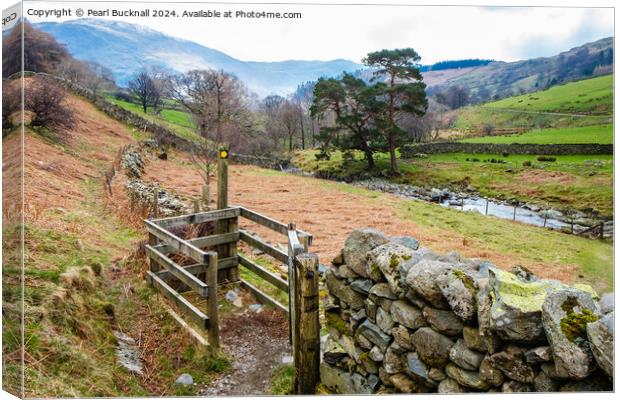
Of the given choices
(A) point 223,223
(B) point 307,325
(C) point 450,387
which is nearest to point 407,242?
(B) point 307,325

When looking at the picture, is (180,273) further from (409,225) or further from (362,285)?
(409,225)

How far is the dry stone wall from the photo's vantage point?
3141mm

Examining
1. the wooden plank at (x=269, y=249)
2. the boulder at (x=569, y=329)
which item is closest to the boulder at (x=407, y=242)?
the boulder at (x=569, y=329)

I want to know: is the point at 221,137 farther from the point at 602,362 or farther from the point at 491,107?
the point at 602,362

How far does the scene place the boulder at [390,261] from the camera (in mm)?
4516

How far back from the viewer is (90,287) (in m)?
7.14

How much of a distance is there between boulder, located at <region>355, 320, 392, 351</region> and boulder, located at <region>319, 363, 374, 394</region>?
51 centimetres

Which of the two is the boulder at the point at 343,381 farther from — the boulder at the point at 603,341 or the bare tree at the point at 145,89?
the bare tree at the point at 145,89

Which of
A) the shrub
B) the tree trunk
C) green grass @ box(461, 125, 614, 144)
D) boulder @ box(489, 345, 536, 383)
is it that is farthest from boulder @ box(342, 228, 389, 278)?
the tree trunk

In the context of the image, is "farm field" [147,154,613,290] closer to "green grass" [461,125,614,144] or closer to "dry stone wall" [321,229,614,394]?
"green grass" [461,125,614,144]

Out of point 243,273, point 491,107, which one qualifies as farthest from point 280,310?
point 491,107

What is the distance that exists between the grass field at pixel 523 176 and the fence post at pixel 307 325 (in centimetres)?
369

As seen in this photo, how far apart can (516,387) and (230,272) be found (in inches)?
261

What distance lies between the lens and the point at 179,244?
7359 millimetres
